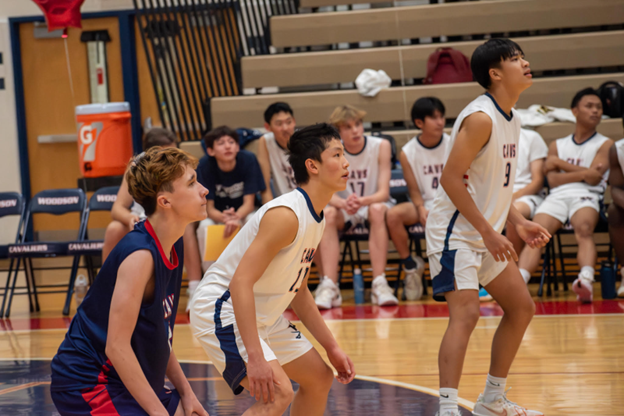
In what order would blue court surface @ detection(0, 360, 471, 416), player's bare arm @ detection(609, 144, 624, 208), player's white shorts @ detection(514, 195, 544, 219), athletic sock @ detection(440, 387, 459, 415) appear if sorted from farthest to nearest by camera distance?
player's white shorts @ detection(514, 195, 544, 219), player's bare arm @ detection(609, 144, 624, 208), blue court surface @ detection(0, 360, 471, 416), athletic sock @ detection(440, 387, 459, 415)

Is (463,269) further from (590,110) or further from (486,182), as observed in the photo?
(590,110)

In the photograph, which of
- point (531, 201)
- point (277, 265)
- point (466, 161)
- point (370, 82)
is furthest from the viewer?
point (370, 82)

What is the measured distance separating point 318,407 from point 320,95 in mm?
4807

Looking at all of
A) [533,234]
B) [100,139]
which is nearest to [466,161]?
[533,234]

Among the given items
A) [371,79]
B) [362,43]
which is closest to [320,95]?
[371,79]

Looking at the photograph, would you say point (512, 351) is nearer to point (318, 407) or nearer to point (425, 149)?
point (318, 407)

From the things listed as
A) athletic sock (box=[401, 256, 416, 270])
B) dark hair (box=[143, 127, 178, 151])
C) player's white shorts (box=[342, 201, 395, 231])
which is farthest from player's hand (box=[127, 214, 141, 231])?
athletic sock (box=[401, 256, 416, 270])

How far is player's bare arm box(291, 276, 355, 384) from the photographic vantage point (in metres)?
2.21

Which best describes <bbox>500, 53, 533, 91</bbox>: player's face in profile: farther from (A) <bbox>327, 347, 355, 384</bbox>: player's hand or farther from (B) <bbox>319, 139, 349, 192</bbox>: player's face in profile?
(A) <bbox>327, 347, 355, 384</bbox>: player's hand

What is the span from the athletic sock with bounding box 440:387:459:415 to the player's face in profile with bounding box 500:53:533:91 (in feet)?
3.76

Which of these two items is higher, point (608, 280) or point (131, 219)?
point (131, 219)

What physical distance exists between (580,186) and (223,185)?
2.66 metres

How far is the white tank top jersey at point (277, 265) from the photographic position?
212 cm

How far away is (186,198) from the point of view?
194 cm
